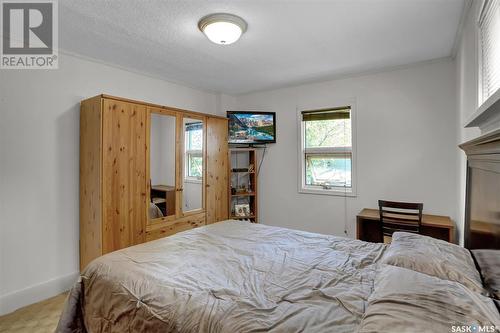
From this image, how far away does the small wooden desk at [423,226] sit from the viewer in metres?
2.74

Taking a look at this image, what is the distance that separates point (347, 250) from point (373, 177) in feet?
6.03

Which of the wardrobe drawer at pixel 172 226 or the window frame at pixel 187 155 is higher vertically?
the window frame at pixel 187 155

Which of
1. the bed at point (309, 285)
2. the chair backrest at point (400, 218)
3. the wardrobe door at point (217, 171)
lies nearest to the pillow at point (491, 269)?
the bed at point (309, 285)

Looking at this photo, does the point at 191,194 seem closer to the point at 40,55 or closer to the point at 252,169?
the point at 252,169

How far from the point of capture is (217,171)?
→ 3.79 meters

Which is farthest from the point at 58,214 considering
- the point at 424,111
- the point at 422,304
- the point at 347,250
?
the point at 424,111

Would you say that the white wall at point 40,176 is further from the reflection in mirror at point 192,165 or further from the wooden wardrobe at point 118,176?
the reflection in mirror at point 192,165

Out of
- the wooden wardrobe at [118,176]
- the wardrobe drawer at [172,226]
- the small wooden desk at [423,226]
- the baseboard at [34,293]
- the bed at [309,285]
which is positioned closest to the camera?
the bed at [309,285]

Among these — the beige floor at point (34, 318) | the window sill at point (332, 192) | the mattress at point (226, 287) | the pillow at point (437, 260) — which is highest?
the window sill at point (332, 192)

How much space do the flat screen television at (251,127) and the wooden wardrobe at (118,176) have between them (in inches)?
39.6

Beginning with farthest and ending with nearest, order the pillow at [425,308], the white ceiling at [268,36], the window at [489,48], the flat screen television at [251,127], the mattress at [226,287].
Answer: the flat screen television at [251,127]
the white ceiling at [268,36]
the window at [489,48]
the mattress at [226,287]
the pillow at [425,308]

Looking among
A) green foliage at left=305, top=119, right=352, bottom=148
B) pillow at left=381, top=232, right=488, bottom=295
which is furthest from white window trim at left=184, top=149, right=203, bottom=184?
pillow at left=381, top=232, right=488, bottom=295

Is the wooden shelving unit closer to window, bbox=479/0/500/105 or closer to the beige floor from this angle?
the beige floor

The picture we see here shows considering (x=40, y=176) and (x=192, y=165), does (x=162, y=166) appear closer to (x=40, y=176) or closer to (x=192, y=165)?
(x=192, y=165)
